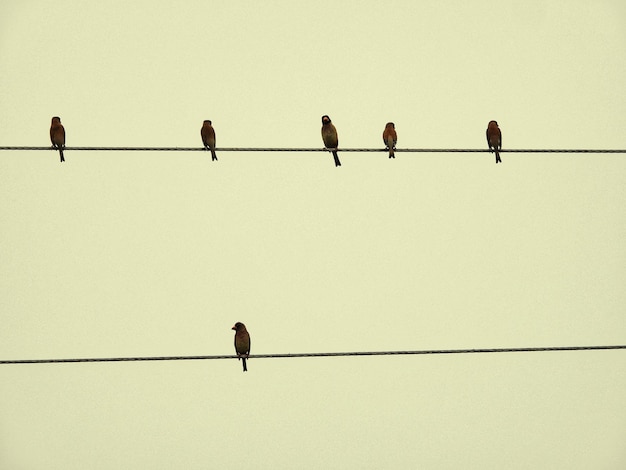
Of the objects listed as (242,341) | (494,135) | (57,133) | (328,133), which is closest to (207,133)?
(328,133)

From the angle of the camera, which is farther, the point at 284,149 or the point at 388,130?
the point at 388,130

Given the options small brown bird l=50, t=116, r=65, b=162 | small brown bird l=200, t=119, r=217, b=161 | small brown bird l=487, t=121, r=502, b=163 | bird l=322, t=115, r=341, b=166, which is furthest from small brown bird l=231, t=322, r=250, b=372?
small brown bird l=487, t=121, r=502, b=163

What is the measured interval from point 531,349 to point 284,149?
2.21 meters

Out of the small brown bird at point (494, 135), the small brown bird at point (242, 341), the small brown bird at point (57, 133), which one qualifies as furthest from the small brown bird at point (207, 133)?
the small brown bird at point (494, 135)

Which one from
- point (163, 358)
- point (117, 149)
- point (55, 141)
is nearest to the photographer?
point (163, 358)

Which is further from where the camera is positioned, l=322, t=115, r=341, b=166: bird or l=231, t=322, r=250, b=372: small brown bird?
l=322, t=115, r=341, b=166: bird

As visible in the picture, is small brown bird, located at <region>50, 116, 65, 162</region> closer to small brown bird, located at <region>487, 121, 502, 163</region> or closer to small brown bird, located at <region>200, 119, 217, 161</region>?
small brown bird, located at <region>200, 119, 217, 161</region>

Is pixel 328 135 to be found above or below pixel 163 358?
above

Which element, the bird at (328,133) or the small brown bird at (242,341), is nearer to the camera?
the small brown bird at (242,341)

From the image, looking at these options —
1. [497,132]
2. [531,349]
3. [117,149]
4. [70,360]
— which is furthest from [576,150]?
[70,360]

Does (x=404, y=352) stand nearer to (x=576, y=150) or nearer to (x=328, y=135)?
(x=576, y=150)

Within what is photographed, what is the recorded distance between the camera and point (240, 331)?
38.4ft

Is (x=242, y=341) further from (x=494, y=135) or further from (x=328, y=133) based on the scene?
(x=494, y=135)

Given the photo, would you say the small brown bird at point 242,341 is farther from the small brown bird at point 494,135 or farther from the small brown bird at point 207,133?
the small brown bird at point 494,135
